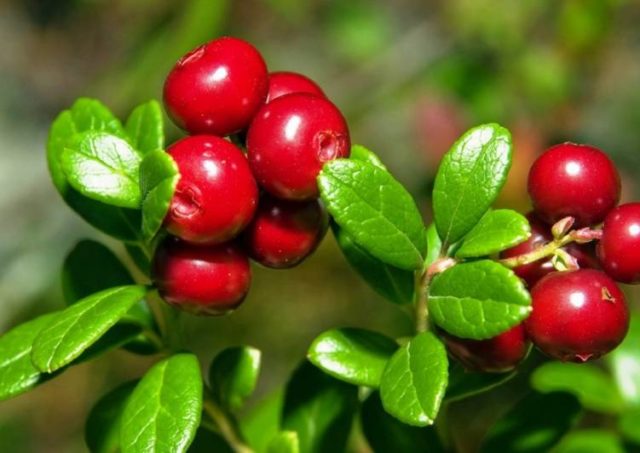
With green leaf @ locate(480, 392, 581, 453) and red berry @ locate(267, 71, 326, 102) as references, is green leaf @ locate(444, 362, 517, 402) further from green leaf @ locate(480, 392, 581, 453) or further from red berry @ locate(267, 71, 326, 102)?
red berry @ locate(267, 71, 326, 102)

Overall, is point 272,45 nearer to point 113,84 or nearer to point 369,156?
point 113,84

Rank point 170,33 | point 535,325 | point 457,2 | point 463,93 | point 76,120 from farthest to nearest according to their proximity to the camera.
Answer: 1. point 457,2
2. point 170,33
3. point 463,93
4. point 76,120
5. point 535,325

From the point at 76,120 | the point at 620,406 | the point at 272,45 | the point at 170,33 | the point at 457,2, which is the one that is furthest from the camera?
the point at 272,45

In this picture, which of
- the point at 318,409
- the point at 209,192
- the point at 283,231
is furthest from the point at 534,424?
the point at 209,192

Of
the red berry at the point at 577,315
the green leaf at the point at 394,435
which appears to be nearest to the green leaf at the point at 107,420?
the green leaf at the point at 394,435

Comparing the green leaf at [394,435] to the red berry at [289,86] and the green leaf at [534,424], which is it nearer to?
the green leaf at [534,424]

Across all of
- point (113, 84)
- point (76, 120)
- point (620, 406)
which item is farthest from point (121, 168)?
point (113, 84)
